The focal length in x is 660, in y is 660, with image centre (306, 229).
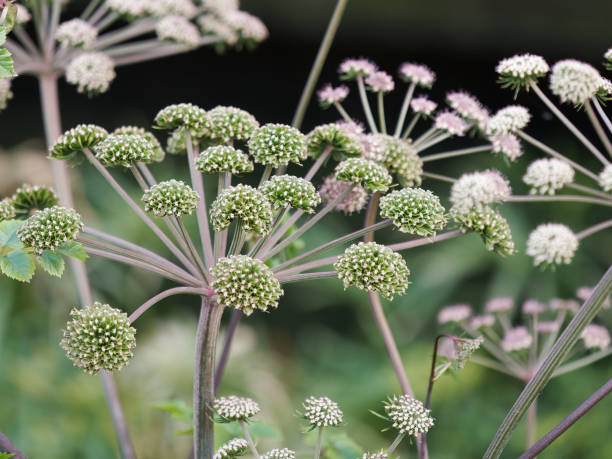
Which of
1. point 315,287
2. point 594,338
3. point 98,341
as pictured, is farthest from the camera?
point 315,287

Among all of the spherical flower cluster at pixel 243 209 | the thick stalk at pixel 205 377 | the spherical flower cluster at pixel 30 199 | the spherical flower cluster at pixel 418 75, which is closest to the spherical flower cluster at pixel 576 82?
the spherical flower cluster at pixel 418 75

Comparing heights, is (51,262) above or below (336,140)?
below

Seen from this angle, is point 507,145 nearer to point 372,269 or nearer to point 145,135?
point 372,269

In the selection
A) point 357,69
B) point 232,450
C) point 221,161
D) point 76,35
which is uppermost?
point 76,35

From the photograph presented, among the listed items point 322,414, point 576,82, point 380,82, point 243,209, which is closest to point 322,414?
point 322,414

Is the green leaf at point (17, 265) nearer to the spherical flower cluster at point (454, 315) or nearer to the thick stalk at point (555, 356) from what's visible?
the thick stalk at point (555, 356)

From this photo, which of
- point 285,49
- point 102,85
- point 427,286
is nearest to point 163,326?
point 427,286
